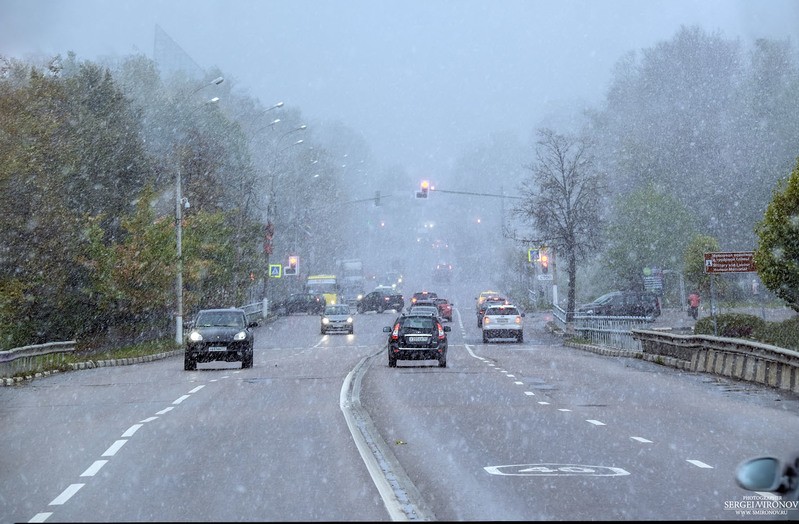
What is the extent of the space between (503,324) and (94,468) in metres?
38.6

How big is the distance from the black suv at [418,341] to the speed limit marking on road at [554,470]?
65.6 feet

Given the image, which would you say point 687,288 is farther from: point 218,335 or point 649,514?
point 649,514

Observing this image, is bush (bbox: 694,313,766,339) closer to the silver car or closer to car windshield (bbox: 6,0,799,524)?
car windshield (bbox: 6,0,799,524)

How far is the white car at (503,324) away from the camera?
49.8 metres

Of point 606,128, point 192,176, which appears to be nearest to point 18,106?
point 192,176

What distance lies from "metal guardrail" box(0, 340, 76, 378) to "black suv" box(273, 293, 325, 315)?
42.1m

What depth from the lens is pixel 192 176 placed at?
63562 mm

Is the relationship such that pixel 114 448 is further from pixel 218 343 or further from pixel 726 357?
pixel 218 343

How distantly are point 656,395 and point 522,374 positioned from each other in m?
7.08

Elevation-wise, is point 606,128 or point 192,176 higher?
point 606,128

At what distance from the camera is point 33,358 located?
33.1m

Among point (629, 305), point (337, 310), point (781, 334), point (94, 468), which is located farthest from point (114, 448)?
point (629, 305)

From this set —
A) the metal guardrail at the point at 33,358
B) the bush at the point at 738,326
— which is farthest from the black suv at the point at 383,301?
the bush at the point at 738,326

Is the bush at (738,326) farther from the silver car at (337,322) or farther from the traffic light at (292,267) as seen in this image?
the traffic light at (292,267)
